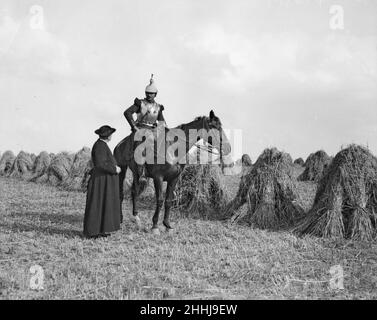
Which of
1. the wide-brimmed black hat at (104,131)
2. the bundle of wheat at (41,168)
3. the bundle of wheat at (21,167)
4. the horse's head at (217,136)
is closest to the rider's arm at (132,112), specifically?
the wide-brimmed black hat at (104,131)

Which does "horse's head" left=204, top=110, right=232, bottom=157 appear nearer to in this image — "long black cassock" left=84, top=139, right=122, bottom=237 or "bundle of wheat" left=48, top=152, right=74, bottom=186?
"long black cassock" left=84, top=139, right=122, bottom=237

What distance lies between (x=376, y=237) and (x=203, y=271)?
4.06 metres

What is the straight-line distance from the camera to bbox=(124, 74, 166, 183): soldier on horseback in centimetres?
866

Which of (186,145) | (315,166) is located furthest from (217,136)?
(315,166)

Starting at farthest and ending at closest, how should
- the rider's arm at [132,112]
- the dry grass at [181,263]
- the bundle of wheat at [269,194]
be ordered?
the bundle of wheat at [269,194]
the rider's arm at [132,112]
the dry grass at [181,263]

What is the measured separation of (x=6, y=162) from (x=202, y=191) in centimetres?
2236

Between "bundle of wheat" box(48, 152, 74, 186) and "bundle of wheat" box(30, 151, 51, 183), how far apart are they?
0.46 m

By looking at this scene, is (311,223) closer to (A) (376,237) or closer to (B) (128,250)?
(A) (376,237)

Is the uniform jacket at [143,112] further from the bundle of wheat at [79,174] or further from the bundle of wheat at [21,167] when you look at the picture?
the bundle of wheat at [21,167]

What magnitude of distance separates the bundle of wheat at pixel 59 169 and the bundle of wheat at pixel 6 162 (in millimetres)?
7202

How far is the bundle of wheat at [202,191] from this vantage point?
10812 millimetres
